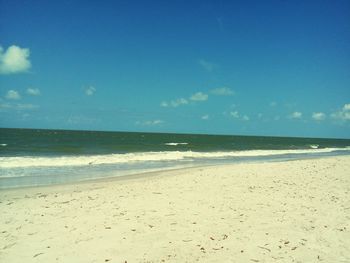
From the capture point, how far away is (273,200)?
958 cm

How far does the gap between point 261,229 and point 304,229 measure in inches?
34.7

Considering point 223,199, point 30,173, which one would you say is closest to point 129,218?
point 223,199

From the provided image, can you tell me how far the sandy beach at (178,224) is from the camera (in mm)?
5789

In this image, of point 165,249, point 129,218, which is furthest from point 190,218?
point 165,249

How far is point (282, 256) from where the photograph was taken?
5.68 m

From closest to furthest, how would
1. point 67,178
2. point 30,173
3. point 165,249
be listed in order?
point 165,249
point 67,178
point 30,173

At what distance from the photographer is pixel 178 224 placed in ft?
23.8

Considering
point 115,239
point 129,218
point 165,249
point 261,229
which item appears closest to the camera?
point 165,249

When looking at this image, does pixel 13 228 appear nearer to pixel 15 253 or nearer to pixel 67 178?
pixel 15 253

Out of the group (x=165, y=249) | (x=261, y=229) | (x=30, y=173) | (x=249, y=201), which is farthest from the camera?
(x=30, y=173)

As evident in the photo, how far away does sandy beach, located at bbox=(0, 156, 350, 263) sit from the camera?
5.79 meters

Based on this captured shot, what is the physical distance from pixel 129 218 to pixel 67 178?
8506 mm

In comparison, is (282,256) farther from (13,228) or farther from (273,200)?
(13,228)

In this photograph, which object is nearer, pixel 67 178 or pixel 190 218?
pixel 190 218
